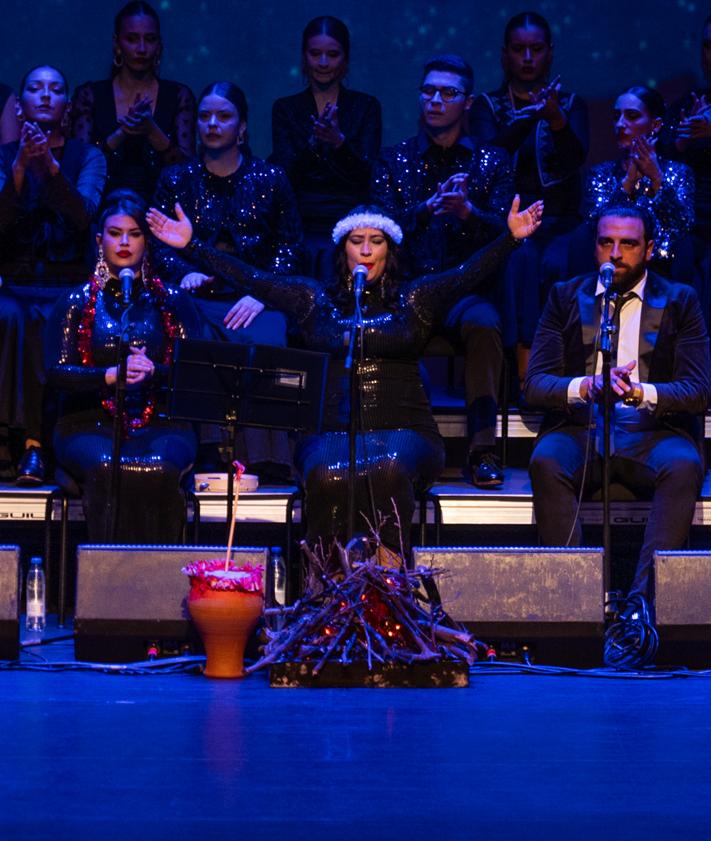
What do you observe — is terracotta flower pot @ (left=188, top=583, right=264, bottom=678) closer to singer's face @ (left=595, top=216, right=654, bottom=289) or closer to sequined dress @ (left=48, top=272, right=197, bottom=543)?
sequined dress @ (left=48, top=272, right=197, bottom=543)

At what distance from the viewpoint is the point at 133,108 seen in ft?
22.5

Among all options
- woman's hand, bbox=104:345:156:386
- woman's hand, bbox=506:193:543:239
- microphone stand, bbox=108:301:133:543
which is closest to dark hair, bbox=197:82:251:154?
woman's hand, bbox=104:345:156:386

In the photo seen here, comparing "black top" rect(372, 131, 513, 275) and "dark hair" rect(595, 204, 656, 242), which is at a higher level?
"black top" rect(372, 131, 513, 275)

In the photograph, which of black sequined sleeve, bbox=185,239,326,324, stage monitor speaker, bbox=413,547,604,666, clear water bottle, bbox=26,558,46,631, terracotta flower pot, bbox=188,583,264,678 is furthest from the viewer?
black sequined sleeve, bbox=185,239,326,324

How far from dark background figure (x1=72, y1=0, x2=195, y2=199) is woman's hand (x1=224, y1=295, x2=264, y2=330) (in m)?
0.87

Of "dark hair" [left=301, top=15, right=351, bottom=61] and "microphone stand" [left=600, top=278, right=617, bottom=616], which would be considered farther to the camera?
"dark hair" [left=301, top=15, right=351, bottom=61]

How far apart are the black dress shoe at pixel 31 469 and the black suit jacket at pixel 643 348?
6.16ft

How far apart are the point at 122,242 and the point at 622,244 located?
185 centimetres

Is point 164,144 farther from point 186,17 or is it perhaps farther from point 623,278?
point 623,278

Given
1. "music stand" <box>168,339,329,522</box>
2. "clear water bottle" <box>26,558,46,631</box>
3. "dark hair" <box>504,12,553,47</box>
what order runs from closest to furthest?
"music stand" <box>168,339,329,522</box> → "clear water bottle" <box>26,558,46,631</box> → "dark hair" <box>504,12,553,47</box>

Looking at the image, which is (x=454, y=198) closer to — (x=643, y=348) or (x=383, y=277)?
(x=383, y=277)

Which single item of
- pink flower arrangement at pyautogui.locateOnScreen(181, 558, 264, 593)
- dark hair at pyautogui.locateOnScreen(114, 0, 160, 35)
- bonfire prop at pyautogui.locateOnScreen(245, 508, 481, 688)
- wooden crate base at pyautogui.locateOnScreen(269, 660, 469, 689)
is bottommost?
wooden crate base at pyautogui.locateOnScreen(269, 660, 469, 689)

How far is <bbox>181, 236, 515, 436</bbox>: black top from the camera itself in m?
5.91

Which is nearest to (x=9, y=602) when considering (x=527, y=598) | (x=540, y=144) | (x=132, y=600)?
(x=132, y=600)
